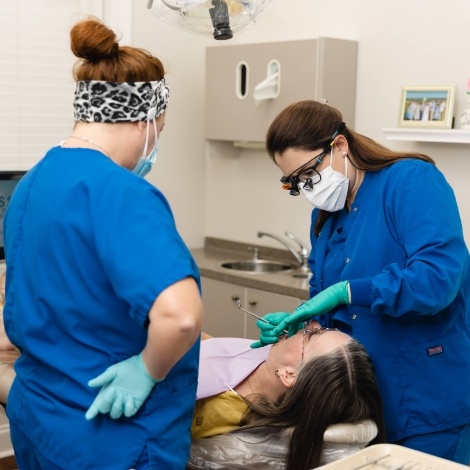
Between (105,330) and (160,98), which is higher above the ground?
(160,98)

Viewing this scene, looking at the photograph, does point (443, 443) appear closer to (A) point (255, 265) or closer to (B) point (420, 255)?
(B) point (420, 255)

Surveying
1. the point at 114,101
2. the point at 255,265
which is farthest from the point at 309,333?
the point at 255,265

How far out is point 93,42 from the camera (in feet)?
4.91

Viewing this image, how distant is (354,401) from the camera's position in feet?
6.02

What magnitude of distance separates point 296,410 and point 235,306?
1714mm

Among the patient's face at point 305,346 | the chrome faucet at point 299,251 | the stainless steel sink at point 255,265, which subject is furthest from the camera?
the stainless steel sink at point 255,265

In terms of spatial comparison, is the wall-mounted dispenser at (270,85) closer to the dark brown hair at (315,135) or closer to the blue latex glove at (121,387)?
the dark brown hair at (315,135)

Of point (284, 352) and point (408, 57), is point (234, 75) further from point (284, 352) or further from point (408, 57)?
point (284, 352)

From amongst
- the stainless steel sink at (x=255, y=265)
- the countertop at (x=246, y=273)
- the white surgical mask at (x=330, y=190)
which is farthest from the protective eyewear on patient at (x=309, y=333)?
the stainless steel sink at (x=255, y=265)

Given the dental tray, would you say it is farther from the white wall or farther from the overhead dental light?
the white wall

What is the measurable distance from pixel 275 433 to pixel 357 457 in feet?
1.22

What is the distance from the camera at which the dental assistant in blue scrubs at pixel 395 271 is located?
5.98 feet

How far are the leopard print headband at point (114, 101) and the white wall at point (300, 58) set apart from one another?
1954mm

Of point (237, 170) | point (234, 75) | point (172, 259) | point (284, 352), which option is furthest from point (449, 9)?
point (172, 259)
